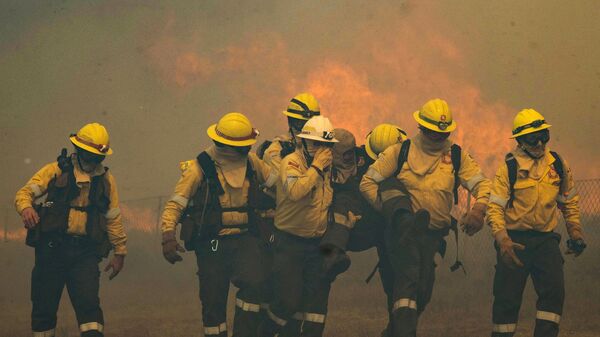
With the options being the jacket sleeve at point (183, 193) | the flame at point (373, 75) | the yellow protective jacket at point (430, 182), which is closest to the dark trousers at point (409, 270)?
the yellow protective jacket at point (430, 182)

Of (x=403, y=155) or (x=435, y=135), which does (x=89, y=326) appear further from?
(x=435, y=135)

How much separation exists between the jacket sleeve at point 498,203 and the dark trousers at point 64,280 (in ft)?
12.9

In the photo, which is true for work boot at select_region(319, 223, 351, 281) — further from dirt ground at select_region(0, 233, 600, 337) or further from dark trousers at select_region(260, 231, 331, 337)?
dirt ground at select_region(0, 233, 600, 337)

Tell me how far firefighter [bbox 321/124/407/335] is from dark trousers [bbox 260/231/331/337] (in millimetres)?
167

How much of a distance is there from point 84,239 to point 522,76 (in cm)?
2011

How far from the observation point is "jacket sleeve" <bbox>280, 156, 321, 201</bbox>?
9.03 m

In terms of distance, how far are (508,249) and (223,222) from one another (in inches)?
109

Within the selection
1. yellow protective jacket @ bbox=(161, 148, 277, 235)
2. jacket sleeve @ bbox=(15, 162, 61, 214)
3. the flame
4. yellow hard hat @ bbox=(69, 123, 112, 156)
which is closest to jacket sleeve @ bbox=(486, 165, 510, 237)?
yellow protective jacket @ bbox=(161, 148, 277, 235)

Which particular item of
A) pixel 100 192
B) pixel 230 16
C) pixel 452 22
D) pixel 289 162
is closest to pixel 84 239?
pixel 100 192

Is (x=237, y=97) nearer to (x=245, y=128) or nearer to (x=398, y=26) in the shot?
(x=398, y=26)

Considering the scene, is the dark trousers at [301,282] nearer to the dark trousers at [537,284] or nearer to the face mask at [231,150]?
the face mask at [231,150]

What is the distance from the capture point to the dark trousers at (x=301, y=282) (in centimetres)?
936

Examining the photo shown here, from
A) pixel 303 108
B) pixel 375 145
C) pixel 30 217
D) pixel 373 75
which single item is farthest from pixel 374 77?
pixel 30 217

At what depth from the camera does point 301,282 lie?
9.41 m
